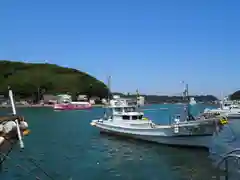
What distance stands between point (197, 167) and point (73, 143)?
20204 millimetres

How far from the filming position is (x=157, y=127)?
135 ft

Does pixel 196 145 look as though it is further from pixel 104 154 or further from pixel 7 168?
pixel 7 168

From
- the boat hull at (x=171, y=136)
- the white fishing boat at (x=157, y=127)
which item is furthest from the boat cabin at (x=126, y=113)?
the boat hull at (x=171, y=136)

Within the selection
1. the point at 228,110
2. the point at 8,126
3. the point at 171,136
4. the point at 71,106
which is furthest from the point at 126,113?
the point at 71,106

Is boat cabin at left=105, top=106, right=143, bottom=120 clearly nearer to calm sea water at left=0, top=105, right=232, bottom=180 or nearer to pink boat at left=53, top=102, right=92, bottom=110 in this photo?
calm sea water at left=0, top=105, right=232, bottom=180

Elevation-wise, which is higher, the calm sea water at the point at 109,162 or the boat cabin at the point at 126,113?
the boat cabin at the point at 126,113

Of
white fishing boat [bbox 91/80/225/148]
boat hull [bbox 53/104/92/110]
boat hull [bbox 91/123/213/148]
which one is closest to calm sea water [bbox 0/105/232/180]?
boat hull [bbox 91/123/213/148]

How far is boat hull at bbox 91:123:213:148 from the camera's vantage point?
37.3 m

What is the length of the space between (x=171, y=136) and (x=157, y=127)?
2.27m

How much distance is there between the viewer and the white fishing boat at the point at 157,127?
37.4 meters

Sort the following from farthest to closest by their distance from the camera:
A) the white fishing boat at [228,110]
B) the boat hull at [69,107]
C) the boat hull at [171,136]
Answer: the boat hull at [69,107], the white fishing boat at [228,110], the boat hull at [171,136]

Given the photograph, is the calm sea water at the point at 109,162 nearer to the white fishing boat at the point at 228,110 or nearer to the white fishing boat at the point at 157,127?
the white fishing boat at the point at 157,127

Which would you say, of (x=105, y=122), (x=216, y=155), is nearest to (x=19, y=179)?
(x=216, y=155)

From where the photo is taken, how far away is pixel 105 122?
51.8 metres
